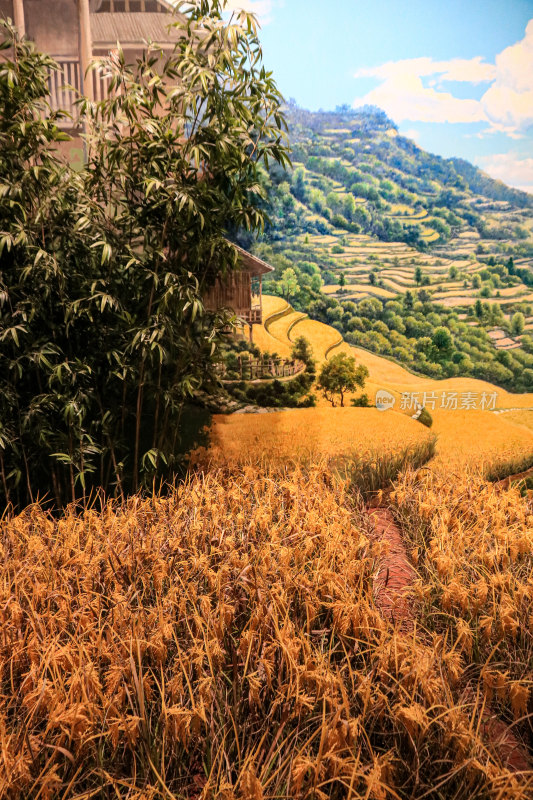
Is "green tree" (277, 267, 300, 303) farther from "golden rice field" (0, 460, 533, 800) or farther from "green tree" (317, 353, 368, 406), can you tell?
"golden rice field" (0, 460, 533, 800)

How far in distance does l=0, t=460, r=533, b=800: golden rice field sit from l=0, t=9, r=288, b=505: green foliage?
643mm

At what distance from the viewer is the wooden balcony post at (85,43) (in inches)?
134

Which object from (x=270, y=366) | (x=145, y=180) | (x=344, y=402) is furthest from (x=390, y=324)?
(x=145, y=180)

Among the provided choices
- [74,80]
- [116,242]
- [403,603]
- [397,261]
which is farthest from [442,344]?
[74,80]

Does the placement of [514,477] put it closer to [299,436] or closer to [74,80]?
[299,436]

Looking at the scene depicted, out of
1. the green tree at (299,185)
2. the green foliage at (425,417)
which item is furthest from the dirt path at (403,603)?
the green tree at (299,185)

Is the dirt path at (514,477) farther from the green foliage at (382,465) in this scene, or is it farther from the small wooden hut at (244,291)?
the small wooden hut at (244,291)

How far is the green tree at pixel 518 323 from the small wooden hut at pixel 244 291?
1715 mm

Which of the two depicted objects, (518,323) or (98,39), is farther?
(518,323)

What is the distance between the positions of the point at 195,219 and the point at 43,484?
1.91 m

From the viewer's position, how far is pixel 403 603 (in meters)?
2.06

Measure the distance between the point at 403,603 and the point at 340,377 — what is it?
1854mm

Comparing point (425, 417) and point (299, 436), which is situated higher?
point (425, 417)

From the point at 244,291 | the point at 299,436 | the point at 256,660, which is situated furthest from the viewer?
the point at 299,436
